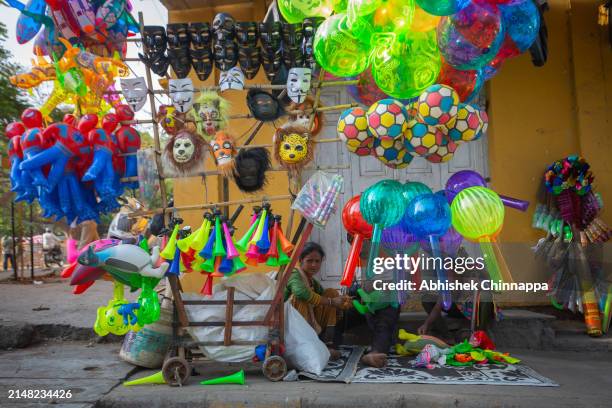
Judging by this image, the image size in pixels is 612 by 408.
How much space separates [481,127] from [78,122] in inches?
103

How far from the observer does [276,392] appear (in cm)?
322

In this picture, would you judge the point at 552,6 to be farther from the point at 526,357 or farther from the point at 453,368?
the point at 453,368

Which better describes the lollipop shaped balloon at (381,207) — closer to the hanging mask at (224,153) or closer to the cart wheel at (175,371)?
the hanging mask at (224,153)

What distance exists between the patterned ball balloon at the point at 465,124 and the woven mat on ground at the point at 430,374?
155 cm

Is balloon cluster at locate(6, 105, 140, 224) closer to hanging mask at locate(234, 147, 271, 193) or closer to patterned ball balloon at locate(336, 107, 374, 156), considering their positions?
hanging mask at locate(234, 147, 271, 193)

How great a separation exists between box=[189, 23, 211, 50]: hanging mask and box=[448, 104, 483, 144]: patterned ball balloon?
5.57ft

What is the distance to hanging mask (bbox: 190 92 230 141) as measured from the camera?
149 inches

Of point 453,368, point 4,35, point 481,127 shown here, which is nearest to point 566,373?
point 453,368

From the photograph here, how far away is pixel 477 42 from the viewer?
2.89 m

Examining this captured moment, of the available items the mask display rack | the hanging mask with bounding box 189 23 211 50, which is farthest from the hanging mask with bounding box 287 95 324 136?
the hanging mask with bounding box 189 23 211 50

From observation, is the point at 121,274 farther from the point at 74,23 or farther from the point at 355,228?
the point at 74,23

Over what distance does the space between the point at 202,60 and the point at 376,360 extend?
240cm

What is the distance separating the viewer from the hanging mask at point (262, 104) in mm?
3809

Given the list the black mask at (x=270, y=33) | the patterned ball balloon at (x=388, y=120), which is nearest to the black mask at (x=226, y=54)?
the black mask at (x=270, y=33)
